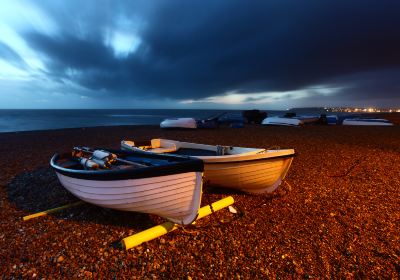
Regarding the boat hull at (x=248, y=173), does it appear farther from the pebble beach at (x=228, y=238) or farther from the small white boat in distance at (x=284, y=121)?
the small white boat in distance at (x=284, y=121)

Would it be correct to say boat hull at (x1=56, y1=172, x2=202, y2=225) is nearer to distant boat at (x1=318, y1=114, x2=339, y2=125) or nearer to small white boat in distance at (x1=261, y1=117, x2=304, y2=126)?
small white boat in distance at (x1=261, y1=117, x2=304, y2=126)

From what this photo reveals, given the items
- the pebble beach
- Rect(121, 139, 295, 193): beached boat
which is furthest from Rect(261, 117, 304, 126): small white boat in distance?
Rect(121, 139, 295, 193): beached boat

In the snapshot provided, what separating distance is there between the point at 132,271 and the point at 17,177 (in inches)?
297

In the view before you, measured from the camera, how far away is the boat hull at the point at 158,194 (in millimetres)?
4207

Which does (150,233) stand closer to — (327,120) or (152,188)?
(152,188)

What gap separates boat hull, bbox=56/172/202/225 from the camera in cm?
421

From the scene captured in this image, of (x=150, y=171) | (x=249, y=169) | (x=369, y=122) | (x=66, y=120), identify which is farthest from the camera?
(x=66, y=120)

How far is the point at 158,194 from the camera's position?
4.26 m

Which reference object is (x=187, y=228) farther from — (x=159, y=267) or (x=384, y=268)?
(x=384, y=268)

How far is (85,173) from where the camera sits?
4.59 meters

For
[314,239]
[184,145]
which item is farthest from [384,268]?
[184,145]

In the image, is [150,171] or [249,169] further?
[249,169]

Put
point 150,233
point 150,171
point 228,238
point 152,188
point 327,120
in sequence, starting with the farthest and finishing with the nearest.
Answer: point 327,120 → point 228,238 → point 150,233 → point 152,188 → point 150,171

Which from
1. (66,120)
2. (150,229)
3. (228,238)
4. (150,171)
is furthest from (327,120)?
(66,120)
